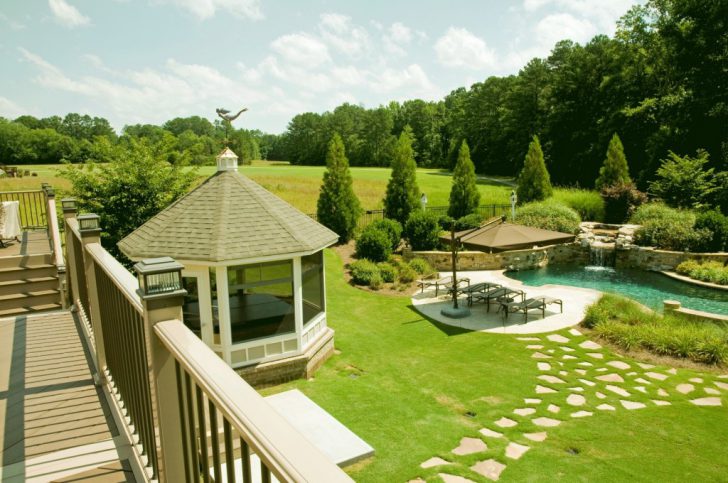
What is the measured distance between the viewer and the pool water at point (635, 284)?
44.7 feet

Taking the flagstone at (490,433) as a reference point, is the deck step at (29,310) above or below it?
above

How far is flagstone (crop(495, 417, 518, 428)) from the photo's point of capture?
697cm

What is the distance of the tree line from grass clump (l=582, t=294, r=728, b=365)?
20345mm

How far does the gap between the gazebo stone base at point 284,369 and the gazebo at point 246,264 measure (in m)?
0.02

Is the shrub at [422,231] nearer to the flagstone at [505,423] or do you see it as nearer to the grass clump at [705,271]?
the grass clump at [705,271]

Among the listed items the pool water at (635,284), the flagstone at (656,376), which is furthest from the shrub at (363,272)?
the flagstone at (656,376)

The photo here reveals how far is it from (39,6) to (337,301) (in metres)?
9.83

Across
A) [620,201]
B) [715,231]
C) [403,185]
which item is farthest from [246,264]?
[620,201]

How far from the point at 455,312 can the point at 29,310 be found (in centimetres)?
947

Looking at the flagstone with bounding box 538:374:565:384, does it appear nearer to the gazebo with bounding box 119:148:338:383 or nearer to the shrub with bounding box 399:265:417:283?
the gazebo with bounding box 119:148:338:383

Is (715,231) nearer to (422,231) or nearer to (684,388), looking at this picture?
(422,231)

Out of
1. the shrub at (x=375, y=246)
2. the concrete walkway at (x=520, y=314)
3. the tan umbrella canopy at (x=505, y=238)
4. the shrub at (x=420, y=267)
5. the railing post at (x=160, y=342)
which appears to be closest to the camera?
the railing post at (x=160, y=342)

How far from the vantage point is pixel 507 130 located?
5184 cm

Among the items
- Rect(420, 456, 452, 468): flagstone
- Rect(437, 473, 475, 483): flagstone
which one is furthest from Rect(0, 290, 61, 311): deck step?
Rect(437, 473, 475, 483): flagstone
